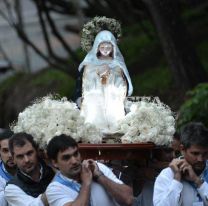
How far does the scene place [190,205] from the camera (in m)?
8.64

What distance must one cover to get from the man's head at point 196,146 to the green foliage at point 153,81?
10.5 meters

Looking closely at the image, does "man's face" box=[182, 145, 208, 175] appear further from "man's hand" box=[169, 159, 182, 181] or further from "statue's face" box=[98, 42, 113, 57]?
"statue's face" box=[98, 42, 113, 57]

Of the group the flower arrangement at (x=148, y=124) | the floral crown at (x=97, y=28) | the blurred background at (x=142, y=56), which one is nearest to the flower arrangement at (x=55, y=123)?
the flower arrangement at (x=148, y=124)

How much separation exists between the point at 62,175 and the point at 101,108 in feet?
6.51

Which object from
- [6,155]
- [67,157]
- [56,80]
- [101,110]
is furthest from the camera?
[56,80]

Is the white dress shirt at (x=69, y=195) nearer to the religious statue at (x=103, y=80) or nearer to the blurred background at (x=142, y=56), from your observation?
the religious statue at (x=103, y=80)

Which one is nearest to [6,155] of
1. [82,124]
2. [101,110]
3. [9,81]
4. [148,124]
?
[82,124]

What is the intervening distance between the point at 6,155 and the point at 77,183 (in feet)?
5.31

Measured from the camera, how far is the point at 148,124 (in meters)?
10.2

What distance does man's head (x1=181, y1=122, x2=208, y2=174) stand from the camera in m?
8.62

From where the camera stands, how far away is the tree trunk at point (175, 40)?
1533 cm

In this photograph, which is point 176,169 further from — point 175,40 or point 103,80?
point 175,40

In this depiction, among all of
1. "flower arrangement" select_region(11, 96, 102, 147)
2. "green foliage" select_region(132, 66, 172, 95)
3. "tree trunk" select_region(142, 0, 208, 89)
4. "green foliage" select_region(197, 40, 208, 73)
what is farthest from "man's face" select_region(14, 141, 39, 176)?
"green foliage" select_region(197, 40, 208, 73)

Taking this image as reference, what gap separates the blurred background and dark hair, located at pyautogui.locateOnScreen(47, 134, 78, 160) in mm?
4927
